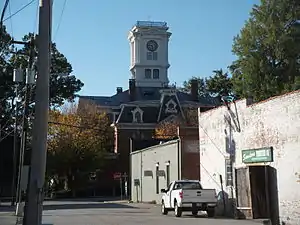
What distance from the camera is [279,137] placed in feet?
67.4

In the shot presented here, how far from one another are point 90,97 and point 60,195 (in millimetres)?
22397

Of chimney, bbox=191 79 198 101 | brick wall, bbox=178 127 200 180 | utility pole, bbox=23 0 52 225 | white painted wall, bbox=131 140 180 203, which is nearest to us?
utility pole, bbox=23 0 52 225

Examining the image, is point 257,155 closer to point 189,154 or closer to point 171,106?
point 189,154

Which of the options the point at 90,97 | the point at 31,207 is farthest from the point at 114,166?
the point at 31,207

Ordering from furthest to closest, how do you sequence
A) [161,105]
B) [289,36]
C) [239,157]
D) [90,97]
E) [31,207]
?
1. [90,97]
2. [161,105]
3. [289,36]
4. [239,157]
5. [31,207]

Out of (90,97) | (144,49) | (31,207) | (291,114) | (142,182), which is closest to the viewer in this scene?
(31,207)

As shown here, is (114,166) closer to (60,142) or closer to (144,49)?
(60,142)

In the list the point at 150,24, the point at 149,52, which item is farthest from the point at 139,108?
the point at 150,24

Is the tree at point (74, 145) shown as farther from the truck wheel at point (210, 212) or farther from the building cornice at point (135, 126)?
the truck wheel at point (210, 212)

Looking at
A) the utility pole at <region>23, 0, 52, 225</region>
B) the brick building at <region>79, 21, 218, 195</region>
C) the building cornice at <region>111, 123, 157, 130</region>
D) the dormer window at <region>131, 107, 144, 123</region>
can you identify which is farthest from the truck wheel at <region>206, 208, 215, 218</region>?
the dormer window at <region>131, 107, 144, 123</region>

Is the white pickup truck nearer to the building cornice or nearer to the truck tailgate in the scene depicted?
the truck tailgate

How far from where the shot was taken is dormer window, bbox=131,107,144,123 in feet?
257

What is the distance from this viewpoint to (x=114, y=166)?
7425cm

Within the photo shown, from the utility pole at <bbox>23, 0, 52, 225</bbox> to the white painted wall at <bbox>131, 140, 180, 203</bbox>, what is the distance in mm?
22105
